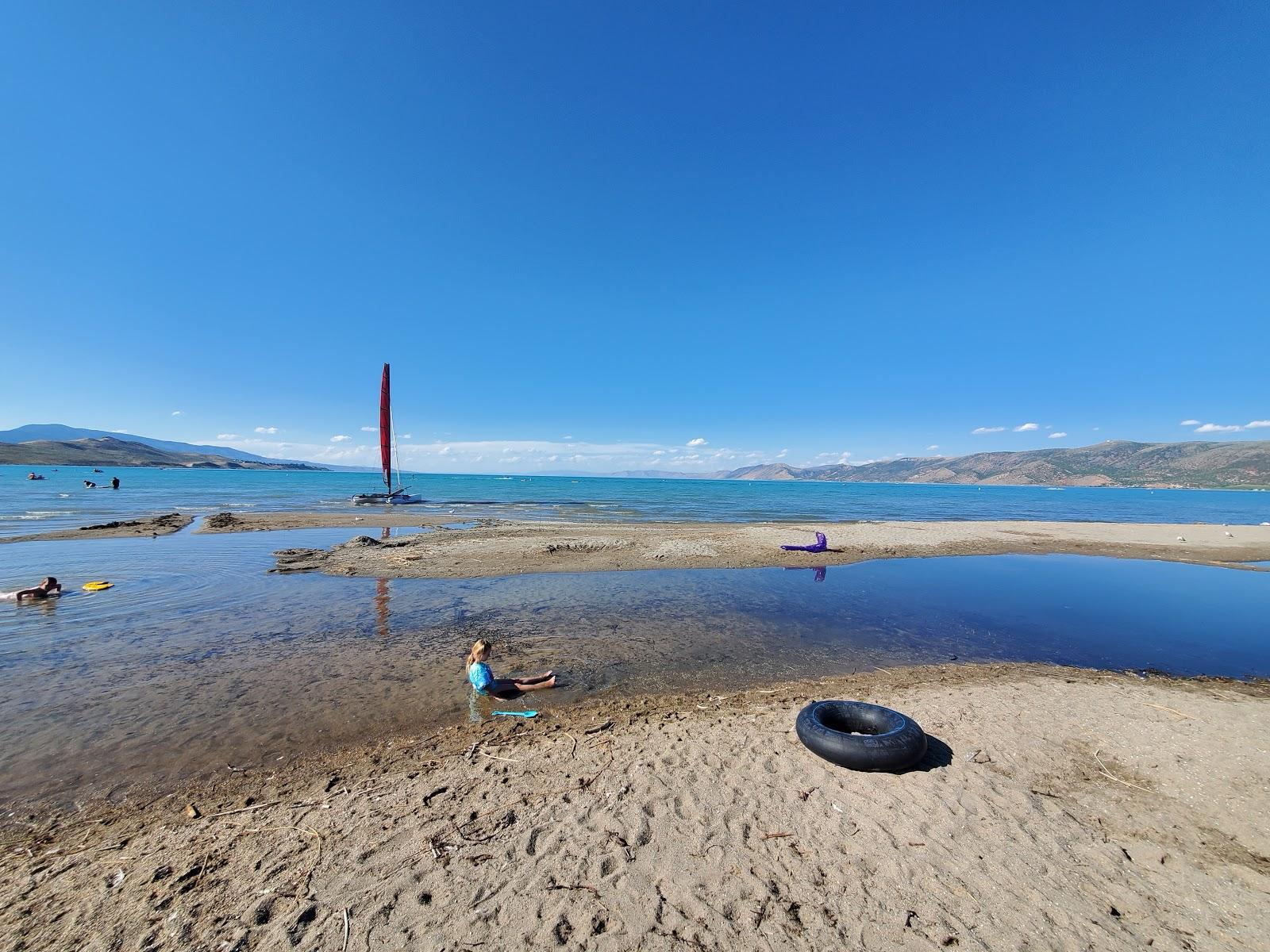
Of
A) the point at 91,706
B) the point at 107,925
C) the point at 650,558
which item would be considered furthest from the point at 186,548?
the point at 107,925

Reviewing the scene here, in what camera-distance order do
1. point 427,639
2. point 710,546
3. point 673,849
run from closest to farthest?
point 673,849 < point 427,639 < point 710,546

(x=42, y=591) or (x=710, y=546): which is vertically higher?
(x=42, y=591)

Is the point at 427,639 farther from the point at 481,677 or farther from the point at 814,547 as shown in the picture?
the point at 814,547

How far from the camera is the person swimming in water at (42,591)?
11.6 meters

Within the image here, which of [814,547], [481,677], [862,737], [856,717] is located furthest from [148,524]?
[862,737]

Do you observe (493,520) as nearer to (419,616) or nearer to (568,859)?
(419,616)

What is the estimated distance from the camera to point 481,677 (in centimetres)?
734

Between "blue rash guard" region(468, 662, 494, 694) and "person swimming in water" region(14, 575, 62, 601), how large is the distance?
12.7 m

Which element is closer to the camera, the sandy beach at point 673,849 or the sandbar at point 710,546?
the sandy beach at point 673,849

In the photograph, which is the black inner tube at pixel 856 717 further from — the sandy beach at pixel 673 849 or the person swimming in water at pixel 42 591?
the person swimming in water at pixel 42 591

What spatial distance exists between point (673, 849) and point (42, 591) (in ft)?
55.5

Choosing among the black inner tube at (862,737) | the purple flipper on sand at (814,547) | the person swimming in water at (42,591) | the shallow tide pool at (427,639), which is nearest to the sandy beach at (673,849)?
the black inner tube at (862,737)

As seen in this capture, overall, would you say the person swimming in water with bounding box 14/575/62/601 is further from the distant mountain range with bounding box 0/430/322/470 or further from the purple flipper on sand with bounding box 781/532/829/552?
the distant mountain range with bounding box 0/430/322/470

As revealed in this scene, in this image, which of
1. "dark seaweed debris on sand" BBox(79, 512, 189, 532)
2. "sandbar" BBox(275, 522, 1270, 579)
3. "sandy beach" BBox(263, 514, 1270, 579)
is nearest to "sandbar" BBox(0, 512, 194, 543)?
"dark seaweed debris on sand" BBox(79, 512, 189, 532)
